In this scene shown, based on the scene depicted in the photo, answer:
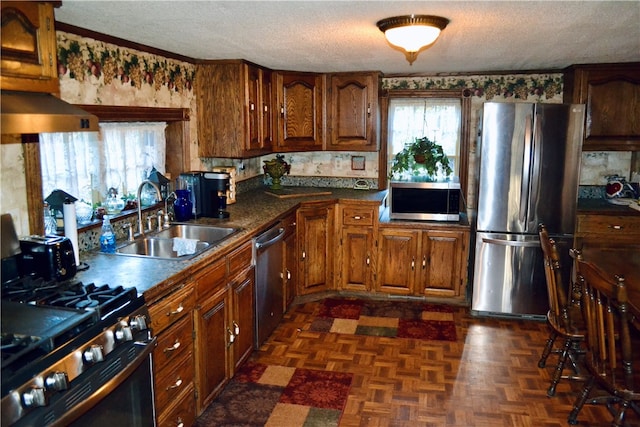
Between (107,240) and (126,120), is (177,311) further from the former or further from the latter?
(126,120)

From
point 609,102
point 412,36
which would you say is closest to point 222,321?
point 412,36

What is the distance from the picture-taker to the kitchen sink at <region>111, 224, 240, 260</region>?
2.95 meters

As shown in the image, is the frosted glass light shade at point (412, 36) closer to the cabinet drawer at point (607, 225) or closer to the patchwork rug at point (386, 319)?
the patchwork rug at point (386, 319)

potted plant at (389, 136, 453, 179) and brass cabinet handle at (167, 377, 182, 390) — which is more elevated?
potted plant at (389, 136, 453, 179)

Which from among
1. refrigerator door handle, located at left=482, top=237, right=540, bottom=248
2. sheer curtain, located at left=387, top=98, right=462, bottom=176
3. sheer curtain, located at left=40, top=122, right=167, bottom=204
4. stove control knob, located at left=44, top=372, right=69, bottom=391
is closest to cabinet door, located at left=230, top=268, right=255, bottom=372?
sheer curtain, located at left=40, top=122, right=167, bottom=204

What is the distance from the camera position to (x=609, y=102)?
4.23m

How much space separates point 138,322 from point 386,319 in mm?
2526

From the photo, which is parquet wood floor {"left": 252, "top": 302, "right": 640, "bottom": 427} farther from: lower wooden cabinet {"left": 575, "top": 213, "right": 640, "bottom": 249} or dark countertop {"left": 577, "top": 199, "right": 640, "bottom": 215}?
dark countertop {"left": 577, "top": 199, "right": 640, "bottom": 215}

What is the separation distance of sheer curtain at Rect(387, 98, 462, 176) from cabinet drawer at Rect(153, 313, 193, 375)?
10.1 feet

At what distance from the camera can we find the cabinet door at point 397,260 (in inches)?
175

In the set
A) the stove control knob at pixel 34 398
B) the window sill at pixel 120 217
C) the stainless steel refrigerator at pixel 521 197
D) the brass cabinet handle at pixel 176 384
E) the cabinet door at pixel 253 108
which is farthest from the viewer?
the cabinet door at pixel 253 108

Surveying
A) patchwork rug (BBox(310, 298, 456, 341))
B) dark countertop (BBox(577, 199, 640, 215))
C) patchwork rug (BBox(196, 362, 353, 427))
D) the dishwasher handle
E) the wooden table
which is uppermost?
dark countertop (BBox(577, 199, 640, 215))

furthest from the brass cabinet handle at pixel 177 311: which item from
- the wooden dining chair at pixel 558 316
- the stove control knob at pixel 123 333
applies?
the wooden dining chair at pixel 558 316

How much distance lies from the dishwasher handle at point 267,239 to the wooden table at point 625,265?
1.91 meters
